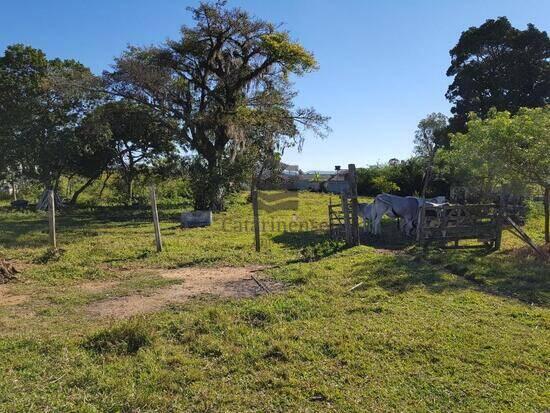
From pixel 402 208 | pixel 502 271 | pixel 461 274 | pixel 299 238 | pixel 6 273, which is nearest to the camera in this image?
pixel 6 273

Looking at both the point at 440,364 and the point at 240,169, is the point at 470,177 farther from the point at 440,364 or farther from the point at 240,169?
the point at 440,364

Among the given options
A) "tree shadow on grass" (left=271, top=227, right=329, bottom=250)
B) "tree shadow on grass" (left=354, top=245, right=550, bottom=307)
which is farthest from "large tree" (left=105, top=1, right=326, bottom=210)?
"tree shadow on grass" (left=354, top=245, right=550, bottom=307)

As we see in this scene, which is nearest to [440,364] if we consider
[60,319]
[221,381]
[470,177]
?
[221,381]

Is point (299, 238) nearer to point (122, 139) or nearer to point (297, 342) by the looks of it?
point (297, 342)

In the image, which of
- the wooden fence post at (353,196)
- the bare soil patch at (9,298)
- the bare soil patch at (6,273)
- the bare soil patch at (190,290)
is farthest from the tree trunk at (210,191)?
the bare soil patch at (9,298)

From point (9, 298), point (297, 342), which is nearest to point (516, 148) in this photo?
point (297, 342)

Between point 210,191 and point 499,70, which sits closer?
point 210,191

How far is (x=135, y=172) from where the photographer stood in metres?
26.5

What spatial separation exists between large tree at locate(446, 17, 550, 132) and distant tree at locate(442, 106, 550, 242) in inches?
406

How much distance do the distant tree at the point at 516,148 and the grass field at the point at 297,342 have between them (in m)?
2.95

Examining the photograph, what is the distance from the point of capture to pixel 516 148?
36.2ft

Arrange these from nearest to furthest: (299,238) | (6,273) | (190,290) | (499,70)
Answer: (190,290)
(6,273)
(299,238)
(499,70)

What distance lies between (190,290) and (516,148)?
8412 mm

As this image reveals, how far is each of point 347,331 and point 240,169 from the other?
57.2ft
